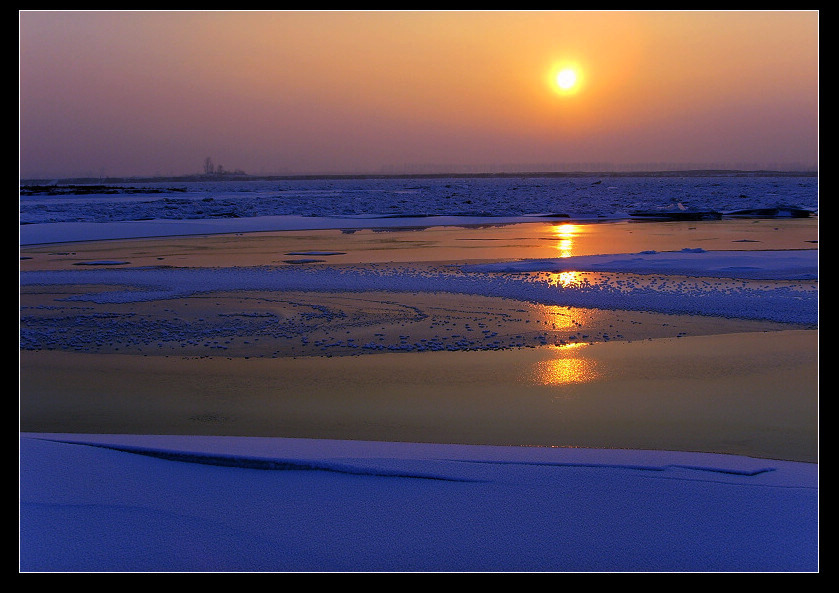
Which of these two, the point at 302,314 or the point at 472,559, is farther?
the point at 302,314

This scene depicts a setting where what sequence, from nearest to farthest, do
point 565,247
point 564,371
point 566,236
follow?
point 564,371, point 565,247, point 566,236

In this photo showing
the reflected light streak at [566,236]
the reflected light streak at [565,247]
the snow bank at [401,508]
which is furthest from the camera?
the reflected light streak at [566,236]

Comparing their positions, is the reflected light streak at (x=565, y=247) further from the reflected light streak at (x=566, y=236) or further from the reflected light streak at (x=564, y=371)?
the reflected light streak at (x=564, y=371)

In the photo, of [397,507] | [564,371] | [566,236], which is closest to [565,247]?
[566,236]

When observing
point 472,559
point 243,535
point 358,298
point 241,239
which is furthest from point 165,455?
point 241,239

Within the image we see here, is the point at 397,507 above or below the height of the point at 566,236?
below

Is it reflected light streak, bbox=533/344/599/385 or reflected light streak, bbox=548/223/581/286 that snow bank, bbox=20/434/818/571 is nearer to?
reflected light streak, bbox=533/344/599/385

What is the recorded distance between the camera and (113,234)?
760 inches

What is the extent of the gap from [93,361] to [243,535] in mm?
3761

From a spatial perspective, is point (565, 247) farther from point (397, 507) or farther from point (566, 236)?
point (397, 507)

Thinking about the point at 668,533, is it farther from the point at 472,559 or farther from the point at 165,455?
the point at 165,455

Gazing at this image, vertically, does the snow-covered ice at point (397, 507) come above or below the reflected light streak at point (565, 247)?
below

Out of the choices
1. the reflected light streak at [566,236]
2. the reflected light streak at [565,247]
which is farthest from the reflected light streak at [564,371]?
the reflected light streak at [566,236]
